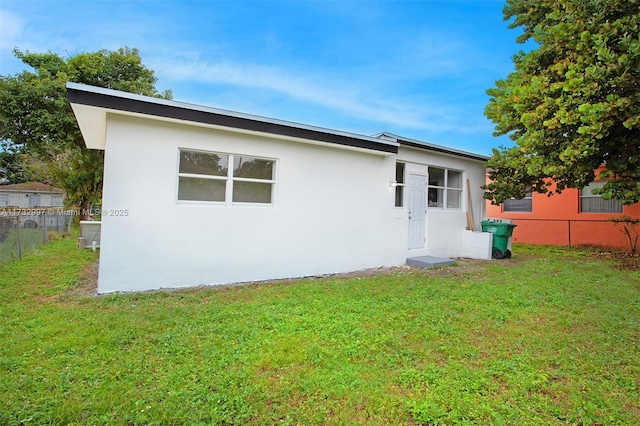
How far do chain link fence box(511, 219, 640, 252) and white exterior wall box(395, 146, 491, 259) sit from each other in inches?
165

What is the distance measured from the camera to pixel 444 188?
31.3ft

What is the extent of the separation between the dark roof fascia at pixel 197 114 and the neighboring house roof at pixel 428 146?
1.02 metres

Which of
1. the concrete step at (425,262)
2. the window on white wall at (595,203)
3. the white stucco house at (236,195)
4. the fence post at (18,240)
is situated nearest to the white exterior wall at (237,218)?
the white stucco house at (236,195)

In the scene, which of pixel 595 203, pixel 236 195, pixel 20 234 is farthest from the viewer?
pixel 595 203

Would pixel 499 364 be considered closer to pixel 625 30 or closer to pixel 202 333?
pixel 202 333

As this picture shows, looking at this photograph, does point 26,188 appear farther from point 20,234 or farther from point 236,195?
point 236,195

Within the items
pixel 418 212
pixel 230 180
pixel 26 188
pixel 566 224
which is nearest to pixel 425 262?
pixel 418 212

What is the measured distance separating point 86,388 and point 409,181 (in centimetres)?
782

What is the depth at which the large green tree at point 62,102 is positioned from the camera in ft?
49.1

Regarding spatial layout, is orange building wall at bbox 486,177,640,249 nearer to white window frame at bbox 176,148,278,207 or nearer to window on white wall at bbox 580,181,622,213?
window on white wall at bbox 580,181,622,213

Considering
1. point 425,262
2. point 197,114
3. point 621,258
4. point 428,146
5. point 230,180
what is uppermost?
point 428,146

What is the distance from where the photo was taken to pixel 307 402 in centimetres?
233

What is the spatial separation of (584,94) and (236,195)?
19.2ft

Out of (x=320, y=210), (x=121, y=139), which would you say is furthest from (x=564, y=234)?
(x=121, y=139)
